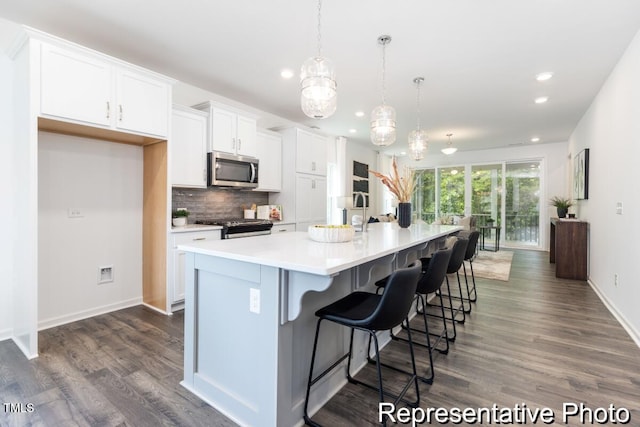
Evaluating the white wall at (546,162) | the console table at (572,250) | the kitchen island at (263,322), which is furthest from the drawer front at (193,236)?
the white wall at (546,162)

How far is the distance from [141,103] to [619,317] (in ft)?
17.1

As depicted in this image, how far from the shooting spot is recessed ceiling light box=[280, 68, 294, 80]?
A: 365cm

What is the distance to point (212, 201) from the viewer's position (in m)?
4.32

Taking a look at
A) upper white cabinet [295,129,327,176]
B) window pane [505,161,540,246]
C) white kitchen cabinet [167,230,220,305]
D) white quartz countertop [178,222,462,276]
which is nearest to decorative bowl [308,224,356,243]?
white quartz countertop [178,222,462,276]

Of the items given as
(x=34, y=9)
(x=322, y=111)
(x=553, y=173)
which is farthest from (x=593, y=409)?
(x=553, y=173)

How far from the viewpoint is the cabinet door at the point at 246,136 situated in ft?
13.7

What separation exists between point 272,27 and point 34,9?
188 centimetres

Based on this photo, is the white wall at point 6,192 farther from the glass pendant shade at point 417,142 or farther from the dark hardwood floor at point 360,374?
the glass pendant shade at point 417,142

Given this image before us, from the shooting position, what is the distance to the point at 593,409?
5.94ft

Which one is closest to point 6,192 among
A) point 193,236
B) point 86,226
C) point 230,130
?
point 86,226

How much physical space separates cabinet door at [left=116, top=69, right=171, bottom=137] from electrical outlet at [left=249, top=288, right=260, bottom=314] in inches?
90.6

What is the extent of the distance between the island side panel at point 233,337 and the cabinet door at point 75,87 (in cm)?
176

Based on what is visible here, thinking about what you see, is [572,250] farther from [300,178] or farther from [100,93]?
[100,93]

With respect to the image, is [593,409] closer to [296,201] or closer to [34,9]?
[296,201]
